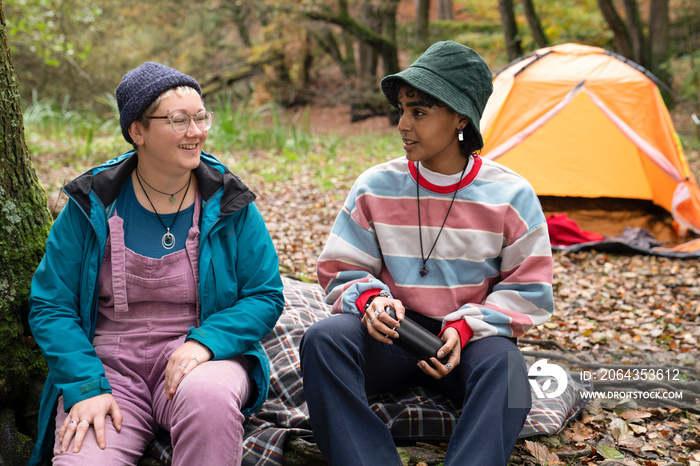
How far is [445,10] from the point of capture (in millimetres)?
20938

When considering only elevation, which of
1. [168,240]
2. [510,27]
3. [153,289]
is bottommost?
[153,289]

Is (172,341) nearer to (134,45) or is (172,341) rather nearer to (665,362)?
(665,362)

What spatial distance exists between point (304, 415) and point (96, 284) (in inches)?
33.9

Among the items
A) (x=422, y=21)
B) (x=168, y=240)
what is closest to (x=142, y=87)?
(x=168, y=240)

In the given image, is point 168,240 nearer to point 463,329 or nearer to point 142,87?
point 142,87

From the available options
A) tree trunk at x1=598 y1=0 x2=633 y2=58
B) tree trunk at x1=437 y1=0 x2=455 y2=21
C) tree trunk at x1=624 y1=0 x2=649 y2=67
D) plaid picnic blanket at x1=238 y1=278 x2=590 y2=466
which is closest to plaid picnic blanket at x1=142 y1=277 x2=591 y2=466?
plaid picnic blanket at x1=238 y1=278 x2=590 y2=466

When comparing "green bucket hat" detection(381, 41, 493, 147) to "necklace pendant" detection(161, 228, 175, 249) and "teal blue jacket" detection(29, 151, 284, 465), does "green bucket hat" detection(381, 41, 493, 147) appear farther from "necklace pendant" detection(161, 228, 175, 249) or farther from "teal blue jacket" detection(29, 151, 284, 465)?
"necklace pendant" detection(161, 228, 175, 249)

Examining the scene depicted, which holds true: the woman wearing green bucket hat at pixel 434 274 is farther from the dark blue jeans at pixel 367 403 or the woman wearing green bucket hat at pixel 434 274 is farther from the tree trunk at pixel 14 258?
the tree trunk at pixel 14 258

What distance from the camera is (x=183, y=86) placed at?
6.31 feet

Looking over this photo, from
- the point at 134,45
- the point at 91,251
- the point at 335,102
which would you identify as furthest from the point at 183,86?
the point at 134,45

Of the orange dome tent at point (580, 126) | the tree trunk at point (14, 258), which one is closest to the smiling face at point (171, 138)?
the tree trunk at point (14, 258)

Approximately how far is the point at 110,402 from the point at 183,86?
3.31ft

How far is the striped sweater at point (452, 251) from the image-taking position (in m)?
2.01

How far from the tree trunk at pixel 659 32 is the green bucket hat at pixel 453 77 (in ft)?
31.0
